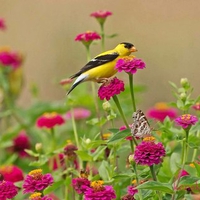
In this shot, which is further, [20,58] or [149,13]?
[149,13]

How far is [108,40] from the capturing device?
6027 mm

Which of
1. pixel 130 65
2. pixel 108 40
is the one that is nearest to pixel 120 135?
pixel 130 65

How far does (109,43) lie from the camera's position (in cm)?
598

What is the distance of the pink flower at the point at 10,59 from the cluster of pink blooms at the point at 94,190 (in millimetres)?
1817

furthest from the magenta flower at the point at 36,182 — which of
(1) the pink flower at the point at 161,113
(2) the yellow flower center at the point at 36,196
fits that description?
(1) the pink flower at the point at 161,113

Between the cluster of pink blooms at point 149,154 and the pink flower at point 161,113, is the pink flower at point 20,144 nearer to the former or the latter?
the pink flower at point 161,113

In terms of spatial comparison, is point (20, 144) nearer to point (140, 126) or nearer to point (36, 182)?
point (36, 182)

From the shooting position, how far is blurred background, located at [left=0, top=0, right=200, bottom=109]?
5.93 m

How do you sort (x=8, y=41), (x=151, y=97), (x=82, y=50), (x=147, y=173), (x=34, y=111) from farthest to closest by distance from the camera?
(x=8, y=41) < (x=82, y=50) < (x=151, y=97) < (x=34, y=111) < (x=147, y=173)

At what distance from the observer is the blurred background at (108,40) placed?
593cm

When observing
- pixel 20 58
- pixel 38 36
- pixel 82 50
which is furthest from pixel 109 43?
pixel 20 58

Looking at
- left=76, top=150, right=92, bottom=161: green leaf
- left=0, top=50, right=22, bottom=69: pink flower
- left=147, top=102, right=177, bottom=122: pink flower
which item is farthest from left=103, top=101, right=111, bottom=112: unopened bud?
left=0, top=50, right=22, bottom=69: pink flower

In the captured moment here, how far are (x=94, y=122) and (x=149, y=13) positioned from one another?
4.95m

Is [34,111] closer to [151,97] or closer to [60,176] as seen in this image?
[60,176]
